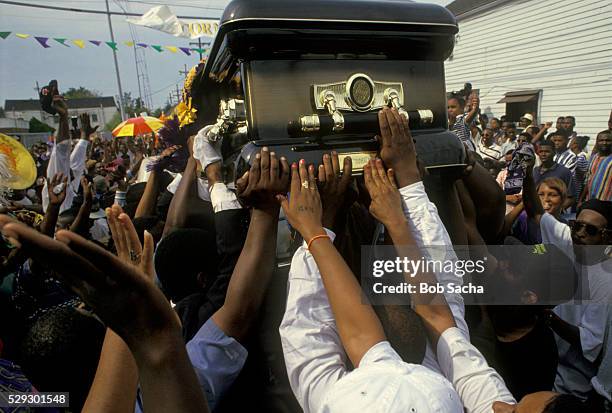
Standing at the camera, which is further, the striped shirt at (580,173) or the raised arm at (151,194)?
the striped shirt at (580,173)

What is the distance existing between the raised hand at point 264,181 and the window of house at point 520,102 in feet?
40.6

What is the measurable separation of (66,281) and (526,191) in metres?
2.52

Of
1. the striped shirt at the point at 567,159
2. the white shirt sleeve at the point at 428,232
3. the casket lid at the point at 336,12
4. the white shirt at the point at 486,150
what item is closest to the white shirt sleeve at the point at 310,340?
the white shirt sleeve at the point at 428,232

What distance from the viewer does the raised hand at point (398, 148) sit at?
1.46 metres

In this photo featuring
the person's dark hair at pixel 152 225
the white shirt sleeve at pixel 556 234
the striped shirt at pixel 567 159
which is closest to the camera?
the white shirt sleeve at pixel 556 234

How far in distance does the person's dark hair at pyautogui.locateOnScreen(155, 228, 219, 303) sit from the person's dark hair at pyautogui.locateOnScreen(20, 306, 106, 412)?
0.41 m

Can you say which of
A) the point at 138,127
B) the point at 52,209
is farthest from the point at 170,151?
the point at 138,127

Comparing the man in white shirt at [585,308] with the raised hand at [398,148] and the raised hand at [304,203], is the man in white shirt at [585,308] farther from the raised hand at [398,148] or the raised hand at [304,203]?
the raised hand at [304,203]

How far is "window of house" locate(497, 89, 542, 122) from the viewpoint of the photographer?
11.8m

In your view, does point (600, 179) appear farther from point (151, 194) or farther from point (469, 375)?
point (151, 194)

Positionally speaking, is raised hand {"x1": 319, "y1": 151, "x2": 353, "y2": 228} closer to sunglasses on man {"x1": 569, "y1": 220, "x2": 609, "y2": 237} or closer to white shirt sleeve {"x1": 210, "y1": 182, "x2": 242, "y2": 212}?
white shirt sleeve {"x1": 210, "y1": 182, "x2": 242, "y2": 212}

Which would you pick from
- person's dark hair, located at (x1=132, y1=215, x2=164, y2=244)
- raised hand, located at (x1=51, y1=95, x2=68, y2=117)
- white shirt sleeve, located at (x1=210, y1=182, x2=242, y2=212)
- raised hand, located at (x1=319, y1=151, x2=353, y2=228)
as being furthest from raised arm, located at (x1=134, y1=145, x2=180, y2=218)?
raised hand, located at (x1=319, y1=151, x2=353, y2=228)

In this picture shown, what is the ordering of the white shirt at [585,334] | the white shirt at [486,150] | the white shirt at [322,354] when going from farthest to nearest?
1. the white shirt at [486,150]
2. the white shirt at [585,334]
3. the white shirt at [322,354]

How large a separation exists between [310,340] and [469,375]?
468mm
